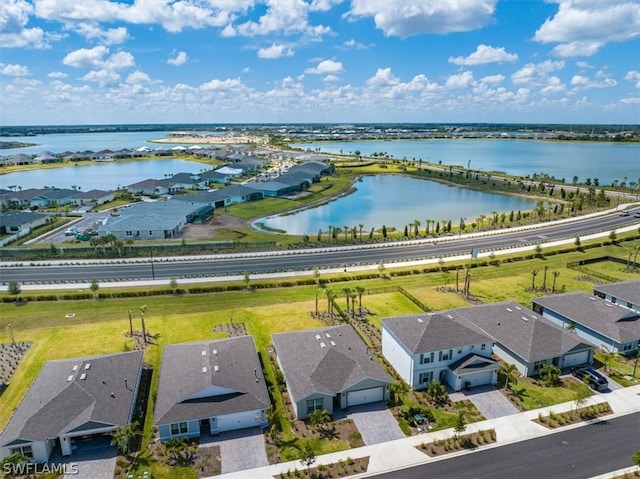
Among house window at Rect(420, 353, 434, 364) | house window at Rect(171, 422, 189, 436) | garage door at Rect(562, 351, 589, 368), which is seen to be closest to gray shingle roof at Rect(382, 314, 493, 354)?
house window at Rect(420, 353, 434, 364)

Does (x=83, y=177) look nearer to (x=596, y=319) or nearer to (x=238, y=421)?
(x=238, y=421)

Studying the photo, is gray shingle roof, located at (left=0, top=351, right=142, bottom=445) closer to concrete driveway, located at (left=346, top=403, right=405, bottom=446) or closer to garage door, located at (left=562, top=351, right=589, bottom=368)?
concrete driveway, located at (left=346, top=403, right=405, bottom=446)

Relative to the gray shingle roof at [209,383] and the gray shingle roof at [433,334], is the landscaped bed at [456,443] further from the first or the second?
the gray shingle roof at [209,383]

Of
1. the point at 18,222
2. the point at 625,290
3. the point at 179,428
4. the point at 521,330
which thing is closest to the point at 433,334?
the point at 521,330

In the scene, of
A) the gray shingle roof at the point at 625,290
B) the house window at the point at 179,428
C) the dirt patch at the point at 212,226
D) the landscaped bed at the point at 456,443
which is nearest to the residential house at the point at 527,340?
the landscaped bed at the point at 456,443

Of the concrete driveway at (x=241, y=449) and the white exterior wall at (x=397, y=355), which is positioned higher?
the white exterior wall at (x=397, y=355)

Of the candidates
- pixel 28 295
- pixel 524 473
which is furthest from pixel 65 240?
pixel 524 473
